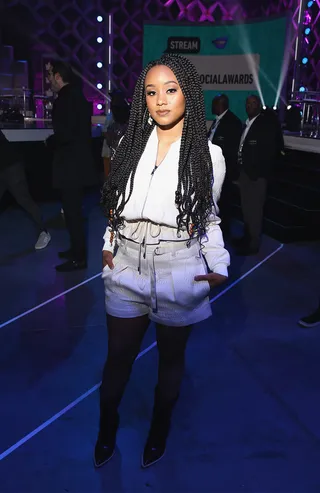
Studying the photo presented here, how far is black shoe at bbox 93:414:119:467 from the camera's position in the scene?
4.25 ft

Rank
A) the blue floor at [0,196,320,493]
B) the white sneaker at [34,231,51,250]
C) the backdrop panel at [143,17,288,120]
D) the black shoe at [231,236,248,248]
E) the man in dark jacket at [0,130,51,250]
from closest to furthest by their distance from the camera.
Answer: the blue floor at [0,196,320,493] → the man in dark jacket at [0,130,51,250] → the white sneaker at [34,231,51,250] → the black shoe at [231,236,248,248] → the backdrop panel at [143,17,288,120]

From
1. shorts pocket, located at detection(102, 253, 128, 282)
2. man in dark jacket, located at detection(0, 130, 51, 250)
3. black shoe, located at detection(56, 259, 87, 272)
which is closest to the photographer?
shorts pocket, located at detection(102, 253, 128, 282)

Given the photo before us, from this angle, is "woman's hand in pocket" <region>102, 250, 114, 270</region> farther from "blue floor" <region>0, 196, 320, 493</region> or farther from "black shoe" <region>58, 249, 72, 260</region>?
"black shoe" <region>58, 249, 72, 260</region>

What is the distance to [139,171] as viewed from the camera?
1.12 metres

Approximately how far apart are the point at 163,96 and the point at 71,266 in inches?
72.0

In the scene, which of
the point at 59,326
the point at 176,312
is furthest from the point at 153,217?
the point at 59,326

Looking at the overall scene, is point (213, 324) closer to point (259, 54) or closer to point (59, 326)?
point (59, 326)

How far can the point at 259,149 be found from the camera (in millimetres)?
3037

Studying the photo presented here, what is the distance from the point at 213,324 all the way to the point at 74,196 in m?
1.02

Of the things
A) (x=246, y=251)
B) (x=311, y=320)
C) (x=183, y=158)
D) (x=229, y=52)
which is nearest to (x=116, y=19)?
(x=229, y=52)

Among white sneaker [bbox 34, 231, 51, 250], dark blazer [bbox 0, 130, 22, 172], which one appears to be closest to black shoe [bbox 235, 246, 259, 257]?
white sneaker [bbox 34, 231, 51, 250]

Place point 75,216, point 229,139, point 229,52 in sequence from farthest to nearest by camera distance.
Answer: point 229,52 → point 229,139 → point 75,216

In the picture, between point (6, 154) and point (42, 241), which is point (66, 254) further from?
point (6, 154)

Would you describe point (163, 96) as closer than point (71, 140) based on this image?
Yes
